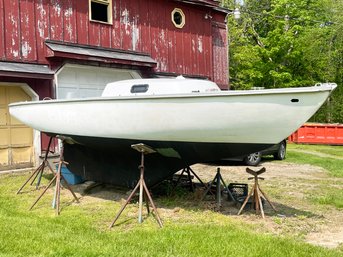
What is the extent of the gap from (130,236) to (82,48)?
8.04m

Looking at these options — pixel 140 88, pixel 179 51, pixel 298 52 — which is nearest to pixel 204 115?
pixel 140 88

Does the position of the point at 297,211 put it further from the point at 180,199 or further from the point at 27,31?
the point at 27,31

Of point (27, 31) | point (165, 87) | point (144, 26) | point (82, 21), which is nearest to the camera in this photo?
point (165, 87)

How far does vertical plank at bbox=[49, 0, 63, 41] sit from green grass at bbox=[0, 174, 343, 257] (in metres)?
6.29

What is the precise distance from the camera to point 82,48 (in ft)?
39.6

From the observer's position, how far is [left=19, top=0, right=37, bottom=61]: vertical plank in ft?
36.1

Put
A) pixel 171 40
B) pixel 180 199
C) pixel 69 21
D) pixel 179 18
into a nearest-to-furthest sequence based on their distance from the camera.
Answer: pixel 180 199, pixel 69 21, pixel 171 40, pixel 179 18

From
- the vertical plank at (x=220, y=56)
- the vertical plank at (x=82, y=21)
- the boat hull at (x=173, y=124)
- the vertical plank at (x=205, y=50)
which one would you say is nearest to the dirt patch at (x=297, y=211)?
the boat hull at (x=173, y=124)

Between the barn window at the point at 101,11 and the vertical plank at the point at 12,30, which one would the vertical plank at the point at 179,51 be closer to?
the barn window at the point at 101,11

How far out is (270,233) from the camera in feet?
17.9

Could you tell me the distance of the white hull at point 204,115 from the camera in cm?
543

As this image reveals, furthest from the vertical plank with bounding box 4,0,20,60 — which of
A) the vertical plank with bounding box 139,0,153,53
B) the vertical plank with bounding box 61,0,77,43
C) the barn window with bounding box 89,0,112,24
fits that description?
the vertical plank with bounding box 139,0,153,53

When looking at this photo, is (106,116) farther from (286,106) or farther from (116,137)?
(286,106)

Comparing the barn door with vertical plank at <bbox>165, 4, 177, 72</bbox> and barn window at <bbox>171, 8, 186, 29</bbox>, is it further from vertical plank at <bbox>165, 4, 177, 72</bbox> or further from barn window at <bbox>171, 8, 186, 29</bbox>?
barn window at <bbox>171, 8, 186, 29</bbox>
